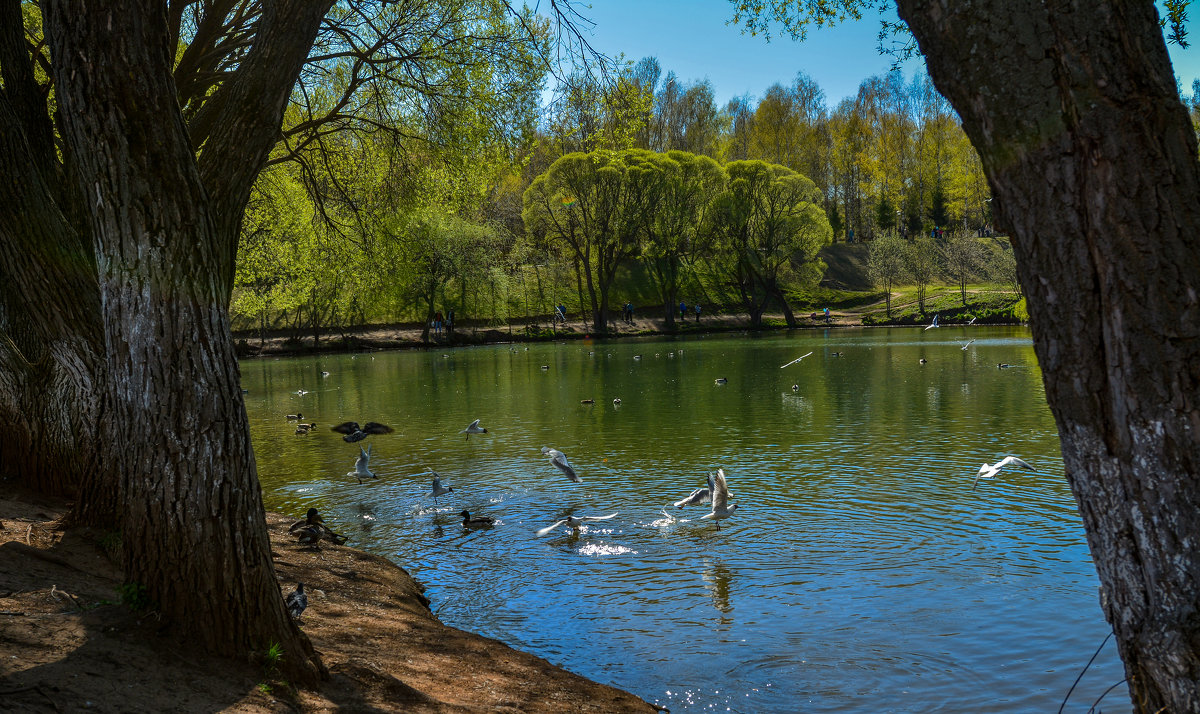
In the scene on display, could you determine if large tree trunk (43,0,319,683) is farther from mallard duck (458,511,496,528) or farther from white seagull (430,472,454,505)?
white seagull (430,472,454,505)

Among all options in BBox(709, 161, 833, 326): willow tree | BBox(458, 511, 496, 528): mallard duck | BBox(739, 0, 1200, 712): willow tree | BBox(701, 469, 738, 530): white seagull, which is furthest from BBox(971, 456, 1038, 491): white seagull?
BBox(709, 161, 833, 326): willow tree

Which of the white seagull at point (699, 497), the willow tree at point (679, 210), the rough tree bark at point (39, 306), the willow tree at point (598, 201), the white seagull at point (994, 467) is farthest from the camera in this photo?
the willow tree at point (679, 210)

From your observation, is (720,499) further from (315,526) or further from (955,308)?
(955,308)

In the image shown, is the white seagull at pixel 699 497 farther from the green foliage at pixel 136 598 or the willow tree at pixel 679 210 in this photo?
the willow tree at pixel 679 210

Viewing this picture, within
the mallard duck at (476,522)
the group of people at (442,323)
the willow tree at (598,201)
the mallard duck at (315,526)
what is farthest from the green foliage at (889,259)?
the mallard duck at (315,526)

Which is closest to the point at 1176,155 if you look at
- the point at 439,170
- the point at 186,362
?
the point at 186,362

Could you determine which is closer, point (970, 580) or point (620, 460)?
point (970, 580)

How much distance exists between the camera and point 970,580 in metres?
9.32

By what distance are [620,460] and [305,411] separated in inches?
520

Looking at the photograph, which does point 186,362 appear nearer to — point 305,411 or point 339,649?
point 339,649

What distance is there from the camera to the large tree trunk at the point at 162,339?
461cm

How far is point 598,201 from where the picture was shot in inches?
2409

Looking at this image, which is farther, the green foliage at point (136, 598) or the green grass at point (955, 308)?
the green grass at point (955, 308)

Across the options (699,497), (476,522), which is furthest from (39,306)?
(699,497)
